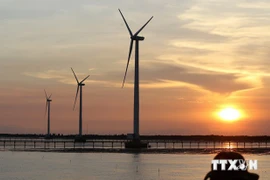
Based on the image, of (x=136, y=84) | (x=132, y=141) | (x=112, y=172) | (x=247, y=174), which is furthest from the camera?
(x=132, y=141)

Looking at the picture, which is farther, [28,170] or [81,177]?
[28,170]

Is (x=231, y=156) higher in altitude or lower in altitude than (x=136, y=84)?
lower

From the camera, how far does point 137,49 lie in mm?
140125

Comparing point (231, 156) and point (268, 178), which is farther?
point (268, 178)

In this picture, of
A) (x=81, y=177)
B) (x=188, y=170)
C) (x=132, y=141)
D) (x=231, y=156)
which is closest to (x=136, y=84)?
(x=132, y=141)

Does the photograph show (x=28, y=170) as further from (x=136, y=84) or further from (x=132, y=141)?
(x=132, y=141)

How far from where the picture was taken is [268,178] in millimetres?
63562

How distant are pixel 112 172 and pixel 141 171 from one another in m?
3.60

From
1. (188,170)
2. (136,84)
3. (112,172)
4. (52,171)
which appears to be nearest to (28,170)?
(52,171)

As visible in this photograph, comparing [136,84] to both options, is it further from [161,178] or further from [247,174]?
[247,174]

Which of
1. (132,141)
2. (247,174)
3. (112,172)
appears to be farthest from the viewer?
(132,141)

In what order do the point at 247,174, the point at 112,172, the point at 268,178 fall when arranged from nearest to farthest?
the point at 247,174 < the point at 268,178 < the point at 112,172

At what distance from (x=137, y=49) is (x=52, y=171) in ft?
218

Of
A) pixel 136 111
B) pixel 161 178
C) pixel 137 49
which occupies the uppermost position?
pixel 137 49
